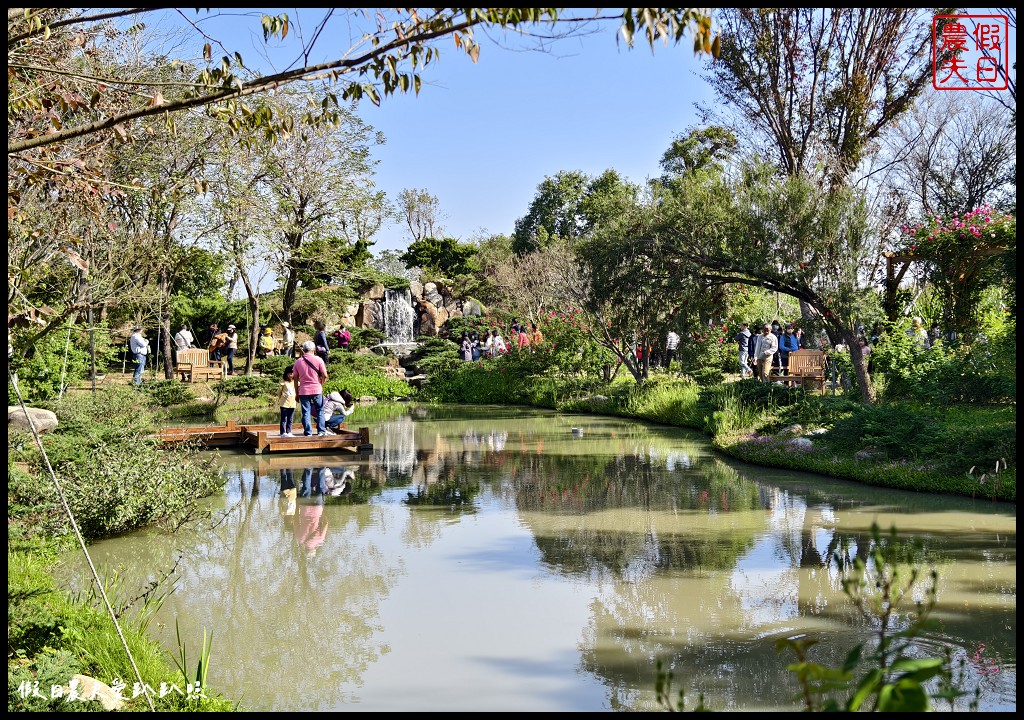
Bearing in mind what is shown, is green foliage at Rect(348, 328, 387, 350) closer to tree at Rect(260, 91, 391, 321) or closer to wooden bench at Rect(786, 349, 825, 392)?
tree at Rect(260, 91, 391, 321)

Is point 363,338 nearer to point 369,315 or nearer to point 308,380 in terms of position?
point 369,315

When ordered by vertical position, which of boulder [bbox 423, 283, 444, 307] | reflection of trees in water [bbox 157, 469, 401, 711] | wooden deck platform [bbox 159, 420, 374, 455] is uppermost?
boulder [bbox 423, 283, 444, 307]

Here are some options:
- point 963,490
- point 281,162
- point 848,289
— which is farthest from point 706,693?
point 281,162

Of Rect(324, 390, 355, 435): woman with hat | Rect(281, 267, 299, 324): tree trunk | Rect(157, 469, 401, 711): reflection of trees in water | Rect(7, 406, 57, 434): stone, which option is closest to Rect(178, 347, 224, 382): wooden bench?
Rect(281, 267, 299, 324): tree trunk

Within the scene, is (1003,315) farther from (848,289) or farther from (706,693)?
(706,693)

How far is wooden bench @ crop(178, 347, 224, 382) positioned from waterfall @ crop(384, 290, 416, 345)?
38.3 ft

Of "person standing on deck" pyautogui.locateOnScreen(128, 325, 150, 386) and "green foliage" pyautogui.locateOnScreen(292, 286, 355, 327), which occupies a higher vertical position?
"green foliage" pyautogui.locateOnScreen(292, 286, 355, 327)

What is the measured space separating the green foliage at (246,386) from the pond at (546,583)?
9.33m

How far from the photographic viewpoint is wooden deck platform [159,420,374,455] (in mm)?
14195

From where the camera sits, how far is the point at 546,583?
703 centimetres

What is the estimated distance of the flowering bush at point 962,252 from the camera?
12.2m

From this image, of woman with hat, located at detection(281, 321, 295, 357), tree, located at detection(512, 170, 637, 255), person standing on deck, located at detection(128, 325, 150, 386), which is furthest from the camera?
tree, located at detection(512, 170, 637, 255)

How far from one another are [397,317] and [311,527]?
1017 inches

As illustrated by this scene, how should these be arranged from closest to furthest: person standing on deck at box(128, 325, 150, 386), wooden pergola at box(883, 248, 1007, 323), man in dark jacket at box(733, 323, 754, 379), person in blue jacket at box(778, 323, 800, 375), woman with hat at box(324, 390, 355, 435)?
wooden pergola at box(883, 248, 1007, 323)
woman with hat at box(324, 390, 355, 435)
person standing on deck at box(128, 325, 150, 386)
man in dark jacket at box(733, 323, 754, 379)
person in blue jacket at box(778, 323, 800, 375)
